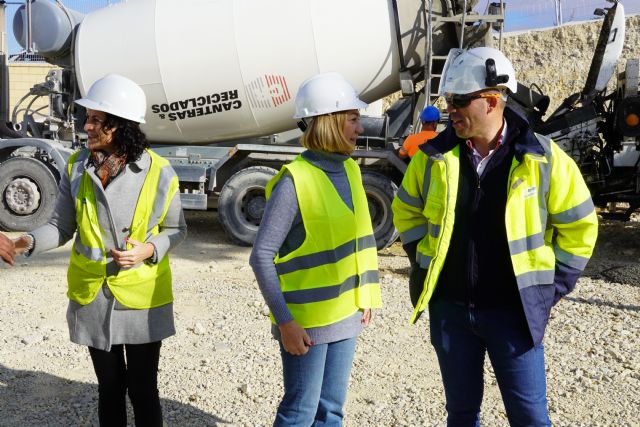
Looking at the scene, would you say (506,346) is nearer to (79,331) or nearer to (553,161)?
(553,161)

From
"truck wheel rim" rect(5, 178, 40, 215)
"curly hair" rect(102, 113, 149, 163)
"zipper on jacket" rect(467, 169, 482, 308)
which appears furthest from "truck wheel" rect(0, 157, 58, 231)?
"zipper on jacket" rect(467, 169, 482, 308)

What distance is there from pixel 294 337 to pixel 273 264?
252 millimetres

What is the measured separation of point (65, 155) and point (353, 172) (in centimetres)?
717

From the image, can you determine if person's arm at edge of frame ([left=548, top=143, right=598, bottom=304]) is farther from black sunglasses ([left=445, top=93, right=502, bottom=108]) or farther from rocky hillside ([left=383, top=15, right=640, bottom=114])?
rocky hillside ([left=383, top=15, right=640, bottom=114])

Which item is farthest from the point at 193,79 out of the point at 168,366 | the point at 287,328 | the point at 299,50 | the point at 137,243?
the point at 287,328

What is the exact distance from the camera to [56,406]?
3787mm

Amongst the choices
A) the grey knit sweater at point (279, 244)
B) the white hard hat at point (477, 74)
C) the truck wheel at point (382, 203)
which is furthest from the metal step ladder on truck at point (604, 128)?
the grey knit sweater at point (279, 244)

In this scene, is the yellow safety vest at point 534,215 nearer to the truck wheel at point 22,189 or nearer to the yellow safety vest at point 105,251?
the yellow safety vest at point 105,251

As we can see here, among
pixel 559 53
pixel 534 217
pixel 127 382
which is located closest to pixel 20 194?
pixel 127 382

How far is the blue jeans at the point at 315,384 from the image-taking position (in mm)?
2369

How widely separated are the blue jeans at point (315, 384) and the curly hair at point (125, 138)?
99cm

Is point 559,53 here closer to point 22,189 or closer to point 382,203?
point 382,203

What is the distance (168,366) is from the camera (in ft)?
14.3

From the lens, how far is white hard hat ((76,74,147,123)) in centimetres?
271
